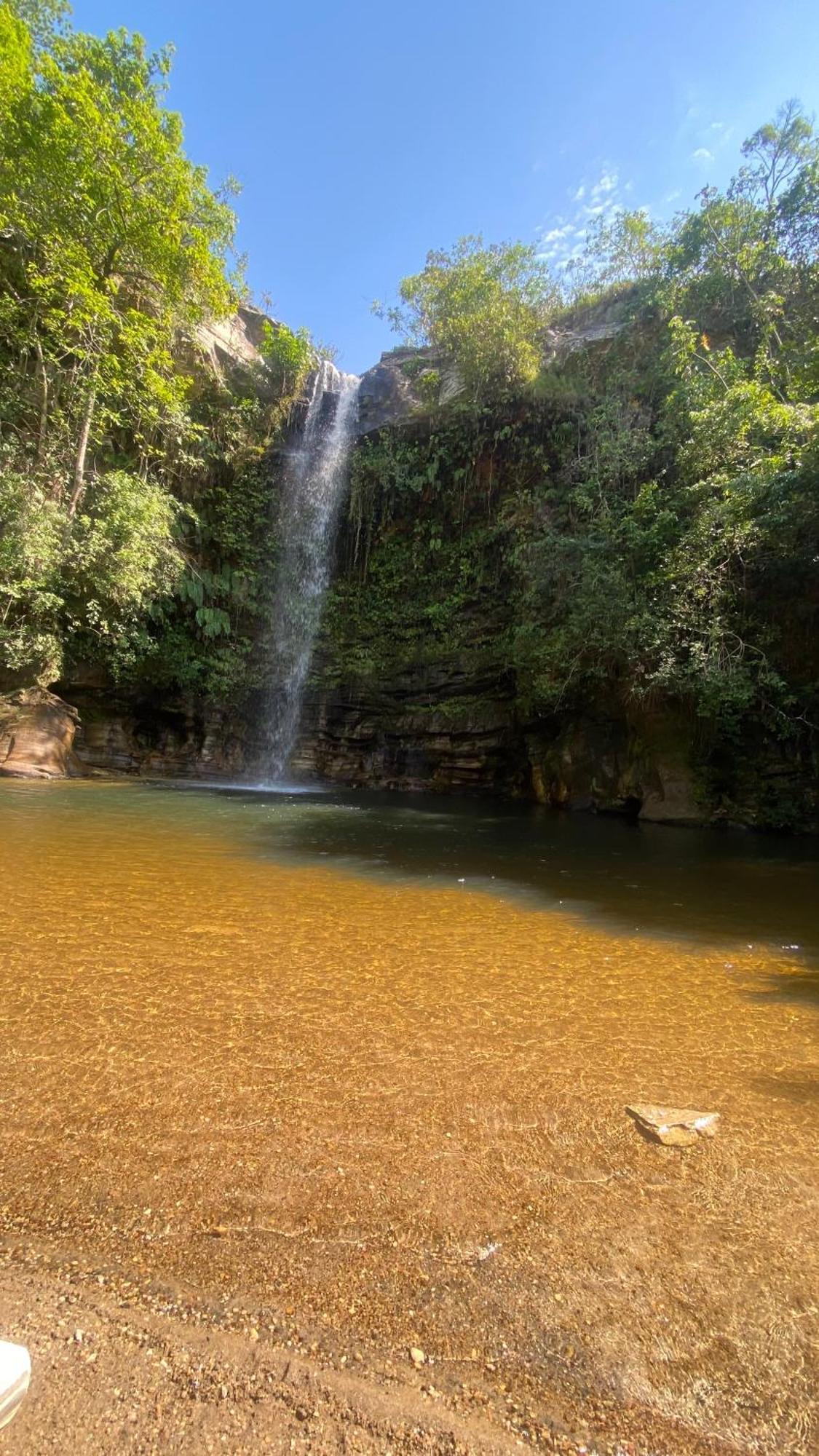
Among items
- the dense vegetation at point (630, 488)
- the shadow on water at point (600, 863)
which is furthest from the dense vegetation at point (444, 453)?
the shadow on water at point (600, 863)

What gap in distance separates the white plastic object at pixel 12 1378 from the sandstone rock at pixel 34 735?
13429mm

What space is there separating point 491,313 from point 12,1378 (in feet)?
74.9

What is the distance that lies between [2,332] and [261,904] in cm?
1806

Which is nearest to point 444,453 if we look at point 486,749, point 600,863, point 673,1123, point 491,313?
point 491,313

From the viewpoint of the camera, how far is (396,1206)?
154cm

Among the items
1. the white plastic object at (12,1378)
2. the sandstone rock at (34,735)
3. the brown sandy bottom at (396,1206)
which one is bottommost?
the brown sandy bottom at (396,1206)

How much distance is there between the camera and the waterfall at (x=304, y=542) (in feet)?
61.5

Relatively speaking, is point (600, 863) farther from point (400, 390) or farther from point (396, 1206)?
point (400, 390)

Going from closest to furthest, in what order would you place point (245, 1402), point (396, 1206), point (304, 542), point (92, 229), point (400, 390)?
point (245, 1402) < point (396, 1206) < point (92, 229) < point (304, 542) < point (400, 390)

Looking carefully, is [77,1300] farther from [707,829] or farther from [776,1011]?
[707,829]

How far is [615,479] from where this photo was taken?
569 inches

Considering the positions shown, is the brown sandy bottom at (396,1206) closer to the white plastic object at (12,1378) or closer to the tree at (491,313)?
the white plastic object at (12,1378)

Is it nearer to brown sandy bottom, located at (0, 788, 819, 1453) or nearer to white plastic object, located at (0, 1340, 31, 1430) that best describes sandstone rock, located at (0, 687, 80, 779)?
brown sandy bottom, located at (0, 788, 819, 1453)

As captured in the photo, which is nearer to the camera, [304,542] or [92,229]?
[92,229]
